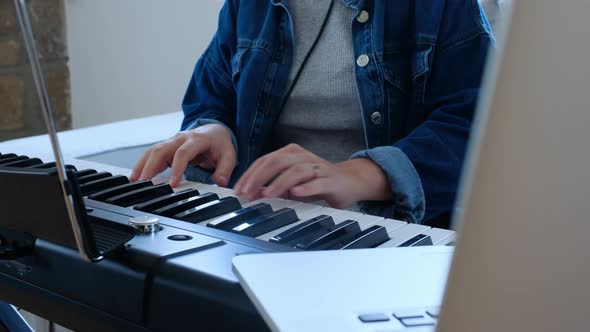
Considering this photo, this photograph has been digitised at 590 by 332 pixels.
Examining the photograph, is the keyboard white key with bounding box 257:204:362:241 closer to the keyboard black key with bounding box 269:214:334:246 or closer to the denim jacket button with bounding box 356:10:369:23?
the keyboard black key with bounding box 269:214:334:246

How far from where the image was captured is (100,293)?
1.82 feet

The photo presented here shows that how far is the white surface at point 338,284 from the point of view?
0.36m

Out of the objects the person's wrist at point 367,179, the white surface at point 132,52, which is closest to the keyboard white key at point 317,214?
the person's wrist at point 367,179

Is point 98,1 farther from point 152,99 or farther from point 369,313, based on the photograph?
point 369,313

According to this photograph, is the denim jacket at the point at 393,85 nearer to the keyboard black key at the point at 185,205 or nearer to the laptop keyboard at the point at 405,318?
the keyboard black key at the point at 185,205

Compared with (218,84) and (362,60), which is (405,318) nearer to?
(362,60)

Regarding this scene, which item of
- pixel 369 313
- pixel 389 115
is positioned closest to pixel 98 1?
pixel 389 115

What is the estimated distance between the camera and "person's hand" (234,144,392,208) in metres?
0.77

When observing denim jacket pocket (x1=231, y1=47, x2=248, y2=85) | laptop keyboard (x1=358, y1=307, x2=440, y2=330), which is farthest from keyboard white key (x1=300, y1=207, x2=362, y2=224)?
denim jacket pocket (x1=231, y1=47, x2=248, y2=85)

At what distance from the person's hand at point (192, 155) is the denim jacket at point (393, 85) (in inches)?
1.7

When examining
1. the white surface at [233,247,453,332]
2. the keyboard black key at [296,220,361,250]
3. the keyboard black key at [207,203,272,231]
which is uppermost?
the white surface at [233,247,453,332]

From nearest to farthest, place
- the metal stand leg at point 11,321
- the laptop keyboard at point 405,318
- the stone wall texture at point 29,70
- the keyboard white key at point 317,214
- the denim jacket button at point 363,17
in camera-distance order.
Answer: the laptop keyboard at point 405,318 → the keyboard white key at point 317,214 → the metal stand leg at point 11,321 → the denim jacket button at point 363,17 → the stone wall texture at point 29,70

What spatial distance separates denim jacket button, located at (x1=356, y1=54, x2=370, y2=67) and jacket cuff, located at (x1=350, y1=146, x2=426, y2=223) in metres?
0.17

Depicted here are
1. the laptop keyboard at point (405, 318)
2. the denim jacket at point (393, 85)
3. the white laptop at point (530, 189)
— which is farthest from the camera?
the denim jacket at point (393, 85)
